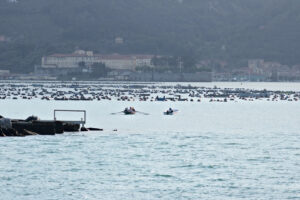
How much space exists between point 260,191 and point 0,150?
22.4m

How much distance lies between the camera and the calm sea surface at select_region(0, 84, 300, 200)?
5394cm

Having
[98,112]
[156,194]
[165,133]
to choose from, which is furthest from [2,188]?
[98,112]

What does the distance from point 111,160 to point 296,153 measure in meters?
13.2

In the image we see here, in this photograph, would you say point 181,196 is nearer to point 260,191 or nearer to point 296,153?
point 260,191

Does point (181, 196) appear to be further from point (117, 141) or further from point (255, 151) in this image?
point (117, 141)

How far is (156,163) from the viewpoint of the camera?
6419 centimetres

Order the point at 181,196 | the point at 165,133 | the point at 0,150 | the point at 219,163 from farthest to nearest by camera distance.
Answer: the point at 165,133 < the point at 0,150 < the point at 219,163 < the point at 181,196

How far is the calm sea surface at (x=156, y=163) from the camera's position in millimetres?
53938

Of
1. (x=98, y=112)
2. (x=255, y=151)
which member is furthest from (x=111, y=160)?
(x=98, y=112)

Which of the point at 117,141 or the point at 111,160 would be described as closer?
the point at 111,160

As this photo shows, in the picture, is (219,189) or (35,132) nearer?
(219,189)

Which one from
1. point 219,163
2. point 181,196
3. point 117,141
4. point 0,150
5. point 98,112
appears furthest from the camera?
point 98,112

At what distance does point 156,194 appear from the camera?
5312cm

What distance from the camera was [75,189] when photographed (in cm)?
5431
